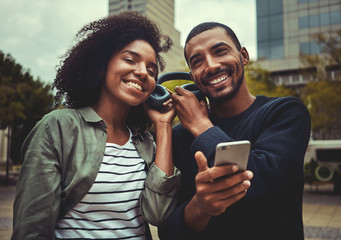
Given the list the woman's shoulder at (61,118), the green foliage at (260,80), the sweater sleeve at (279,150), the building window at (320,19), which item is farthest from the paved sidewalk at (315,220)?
the building window at (320,19)

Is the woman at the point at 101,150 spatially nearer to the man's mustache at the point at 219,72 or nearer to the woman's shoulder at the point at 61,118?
the woman's shoulder at the point at 61,118

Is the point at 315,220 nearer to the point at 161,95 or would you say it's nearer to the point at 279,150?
the point at 161,95

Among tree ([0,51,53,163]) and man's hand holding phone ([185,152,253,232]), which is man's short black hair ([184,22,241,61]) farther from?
tree ([0,51,53,163])

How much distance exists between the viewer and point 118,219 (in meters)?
1.94

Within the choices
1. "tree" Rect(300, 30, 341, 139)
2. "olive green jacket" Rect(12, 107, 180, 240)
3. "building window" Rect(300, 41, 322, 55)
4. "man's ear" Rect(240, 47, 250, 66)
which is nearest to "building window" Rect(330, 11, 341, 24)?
"building window" Rect(300, 41, 322, 55)

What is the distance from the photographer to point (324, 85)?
60.2ft

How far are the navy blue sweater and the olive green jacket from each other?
18 cm

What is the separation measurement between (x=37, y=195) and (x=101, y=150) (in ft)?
1.52

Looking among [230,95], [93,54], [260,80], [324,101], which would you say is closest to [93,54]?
[93,54]

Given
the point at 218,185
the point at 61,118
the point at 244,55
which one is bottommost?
the point at 218,185

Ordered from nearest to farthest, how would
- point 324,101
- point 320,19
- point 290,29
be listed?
1. point 324,101
2. point 320,19
3. point 290,29

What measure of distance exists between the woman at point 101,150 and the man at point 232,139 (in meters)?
0.21

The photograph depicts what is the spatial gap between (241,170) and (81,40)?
175 centimetres

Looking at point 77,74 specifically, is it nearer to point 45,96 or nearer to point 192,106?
point 192,106
